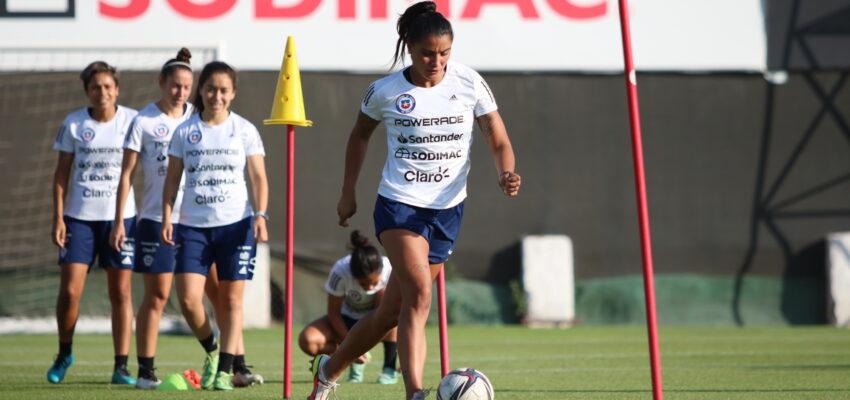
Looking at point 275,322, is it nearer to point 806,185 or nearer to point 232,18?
point 232,18

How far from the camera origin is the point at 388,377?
24.1 ft

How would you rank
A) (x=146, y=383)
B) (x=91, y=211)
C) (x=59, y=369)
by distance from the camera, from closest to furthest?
1. (x=146, y=383)
2. (x=59, y=369)
3. (x=91, y=211)

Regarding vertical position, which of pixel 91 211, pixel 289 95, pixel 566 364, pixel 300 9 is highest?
pixel 300 9

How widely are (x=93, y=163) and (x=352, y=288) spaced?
6.16ft

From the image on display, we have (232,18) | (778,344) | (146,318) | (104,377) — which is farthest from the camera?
(232,18)

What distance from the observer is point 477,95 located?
4969mm

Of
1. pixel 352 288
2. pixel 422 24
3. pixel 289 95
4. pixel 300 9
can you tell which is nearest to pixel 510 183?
pixel 422 24

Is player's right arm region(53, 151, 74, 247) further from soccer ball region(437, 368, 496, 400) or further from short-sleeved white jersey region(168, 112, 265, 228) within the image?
soccer ball region(437, 368, 496, 400)

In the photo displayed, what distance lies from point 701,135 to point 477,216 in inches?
116

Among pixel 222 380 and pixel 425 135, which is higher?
pixel 425 135

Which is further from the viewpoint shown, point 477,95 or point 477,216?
point 477,216

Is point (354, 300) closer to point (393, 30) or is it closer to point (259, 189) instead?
point (259, 189)

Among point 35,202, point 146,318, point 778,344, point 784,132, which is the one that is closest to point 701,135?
point 784,132

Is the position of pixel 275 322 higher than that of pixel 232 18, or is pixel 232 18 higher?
pixel 232 18
